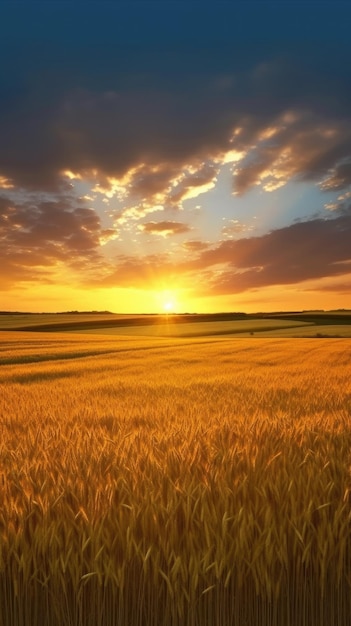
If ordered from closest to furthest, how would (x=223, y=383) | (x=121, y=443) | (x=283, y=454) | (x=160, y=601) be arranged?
(x=160, y=601), (x=283, y=454), (x=121, y=443), (x=223, y=383)

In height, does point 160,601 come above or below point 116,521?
below

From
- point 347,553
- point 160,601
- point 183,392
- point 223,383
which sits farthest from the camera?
point 223,383

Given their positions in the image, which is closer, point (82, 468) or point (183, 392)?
point (82, 468)

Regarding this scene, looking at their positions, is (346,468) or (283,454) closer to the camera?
(346,468)

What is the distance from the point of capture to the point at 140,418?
6.66 metres

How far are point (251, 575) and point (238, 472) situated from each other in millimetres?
1086

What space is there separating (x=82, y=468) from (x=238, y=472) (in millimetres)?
1371

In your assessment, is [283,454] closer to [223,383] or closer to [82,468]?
[82,468]

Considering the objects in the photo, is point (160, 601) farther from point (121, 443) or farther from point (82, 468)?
point (121, 443)

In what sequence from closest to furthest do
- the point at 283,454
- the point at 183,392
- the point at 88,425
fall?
the point at 283,454 < the point at 88,425 < the point at 183,392

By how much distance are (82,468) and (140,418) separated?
2.84m

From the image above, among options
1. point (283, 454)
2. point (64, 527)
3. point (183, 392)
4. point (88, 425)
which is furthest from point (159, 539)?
point (183, 392)

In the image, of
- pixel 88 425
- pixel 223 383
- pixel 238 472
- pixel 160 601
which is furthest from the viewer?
pixel 223 383

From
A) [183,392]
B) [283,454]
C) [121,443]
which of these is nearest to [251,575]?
[283,454]
